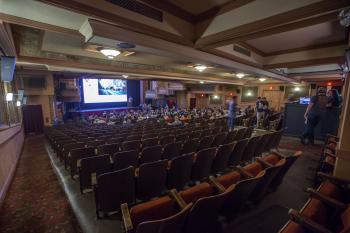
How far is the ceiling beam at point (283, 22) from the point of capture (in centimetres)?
220

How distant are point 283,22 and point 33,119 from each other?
13730 mm

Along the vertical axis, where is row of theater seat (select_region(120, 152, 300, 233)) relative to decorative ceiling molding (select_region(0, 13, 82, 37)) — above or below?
Answer: below

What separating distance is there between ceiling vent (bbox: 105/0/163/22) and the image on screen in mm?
15713

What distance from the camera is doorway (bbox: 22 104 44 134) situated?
1075 centimetres

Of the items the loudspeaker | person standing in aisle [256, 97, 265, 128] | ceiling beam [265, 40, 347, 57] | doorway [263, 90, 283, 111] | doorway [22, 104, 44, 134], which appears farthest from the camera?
doorway [263, 90, 283, 111]

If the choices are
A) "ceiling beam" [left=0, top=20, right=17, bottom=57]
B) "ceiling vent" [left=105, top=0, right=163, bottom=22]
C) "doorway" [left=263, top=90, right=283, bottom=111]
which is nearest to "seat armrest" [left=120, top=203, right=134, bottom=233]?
"ceiling vent" [left=105, top=0, right=163, bottom=22]

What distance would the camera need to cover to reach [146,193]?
2637mm

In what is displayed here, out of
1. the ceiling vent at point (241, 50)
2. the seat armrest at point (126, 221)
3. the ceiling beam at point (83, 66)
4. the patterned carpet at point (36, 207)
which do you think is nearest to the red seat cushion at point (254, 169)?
the seat armrest at point (126, 221)

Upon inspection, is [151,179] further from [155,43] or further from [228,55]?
[228,55]

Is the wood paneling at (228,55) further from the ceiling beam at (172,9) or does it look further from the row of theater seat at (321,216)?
the row of theater seat at (321,216)

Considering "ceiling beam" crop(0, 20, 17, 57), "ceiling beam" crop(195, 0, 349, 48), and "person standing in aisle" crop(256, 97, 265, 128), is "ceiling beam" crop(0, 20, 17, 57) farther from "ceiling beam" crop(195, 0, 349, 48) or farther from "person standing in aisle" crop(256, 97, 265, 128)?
"person standing in aisle" crop(256, 97, 265, 128)

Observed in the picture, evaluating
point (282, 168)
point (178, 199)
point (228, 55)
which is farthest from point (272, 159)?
point (228, 55)

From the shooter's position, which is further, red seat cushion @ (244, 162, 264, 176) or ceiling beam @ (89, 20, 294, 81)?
ceiling beam @ (89, 20, 294, 81)

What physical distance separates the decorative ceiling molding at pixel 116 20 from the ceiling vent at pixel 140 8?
192mm
